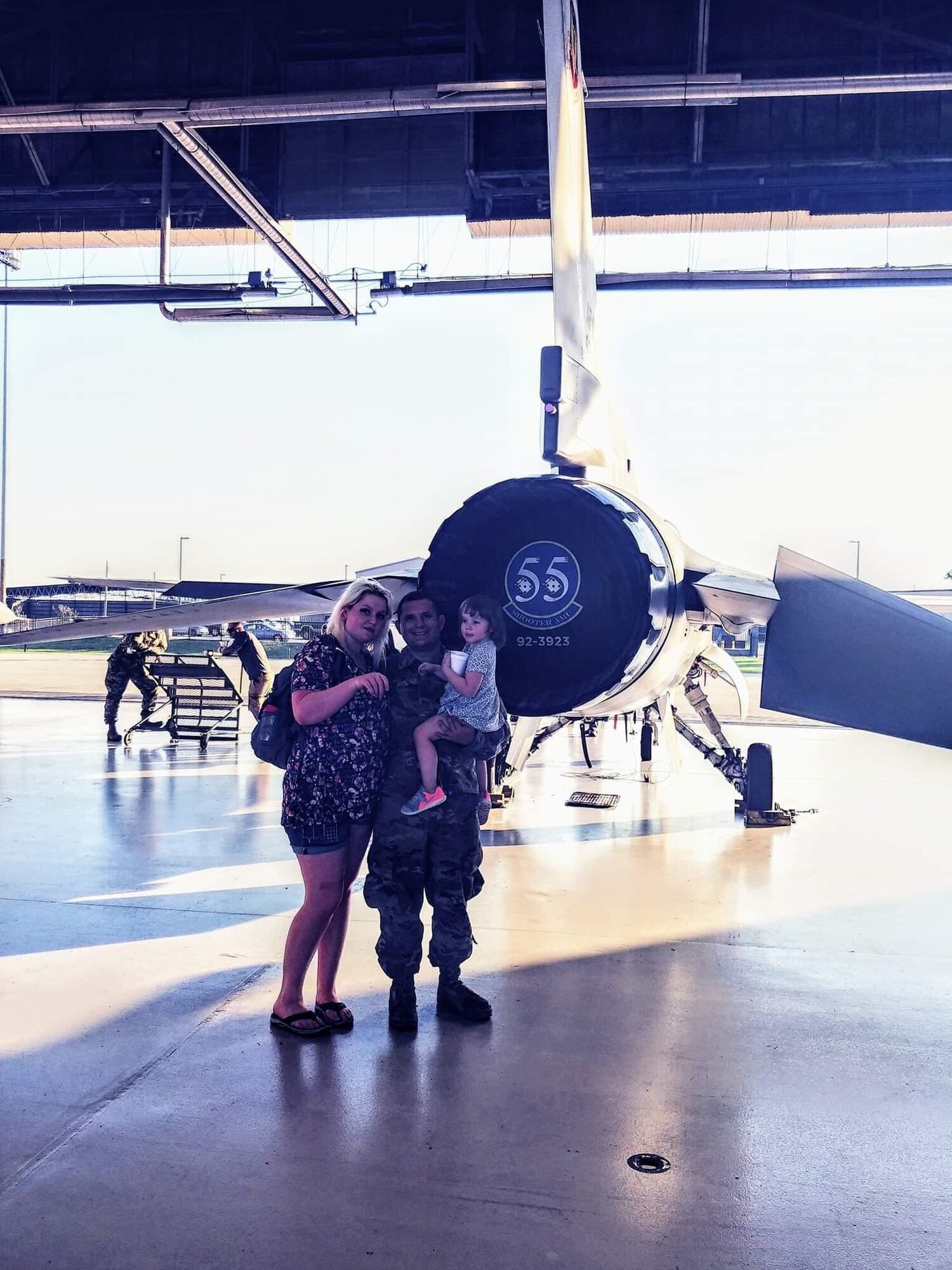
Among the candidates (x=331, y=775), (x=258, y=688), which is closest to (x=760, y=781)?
(x=331, y=775)

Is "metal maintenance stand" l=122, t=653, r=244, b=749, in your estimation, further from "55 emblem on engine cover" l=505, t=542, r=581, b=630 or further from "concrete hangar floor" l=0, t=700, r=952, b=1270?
"55 emblem on engine cover" l=505, t=542, r=581, b=630

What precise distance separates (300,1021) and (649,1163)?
1408 mm

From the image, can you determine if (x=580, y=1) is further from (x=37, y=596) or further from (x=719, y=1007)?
(x=37, y=596)

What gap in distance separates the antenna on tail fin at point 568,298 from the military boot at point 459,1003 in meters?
2.33

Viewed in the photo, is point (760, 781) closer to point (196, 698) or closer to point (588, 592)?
point (588, 592)

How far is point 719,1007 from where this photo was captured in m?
4.04

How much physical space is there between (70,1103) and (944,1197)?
248cm

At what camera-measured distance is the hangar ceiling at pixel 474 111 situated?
39.2ft

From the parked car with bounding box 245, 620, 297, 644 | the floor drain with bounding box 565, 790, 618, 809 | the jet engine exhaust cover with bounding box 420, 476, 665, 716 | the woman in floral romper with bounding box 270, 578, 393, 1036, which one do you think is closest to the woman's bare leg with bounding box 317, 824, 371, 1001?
the woman in floral romper with bounding box 270, 578, 393, 1036

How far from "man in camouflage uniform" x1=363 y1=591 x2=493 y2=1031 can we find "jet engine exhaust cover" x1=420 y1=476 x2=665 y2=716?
1.55 ft

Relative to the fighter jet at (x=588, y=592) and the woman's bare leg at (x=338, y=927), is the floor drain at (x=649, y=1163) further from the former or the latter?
the fighter jet at (x=588, y=592)

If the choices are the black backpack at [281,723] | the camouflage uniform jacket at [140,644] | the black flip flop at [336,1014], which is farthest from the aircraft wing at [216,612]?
the camouflage uniform jacket at [140,644]

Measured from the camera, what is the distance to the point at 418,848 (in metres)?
3.79

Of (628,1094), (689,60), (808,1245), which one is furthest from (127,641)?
(808,1245)
